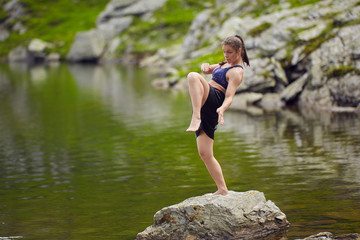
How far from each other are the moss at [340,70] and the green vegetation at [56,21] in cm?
11526

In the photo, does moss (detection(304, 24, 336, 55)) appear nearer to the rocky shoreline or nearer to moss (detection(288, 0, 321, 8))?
the rocky shoreline

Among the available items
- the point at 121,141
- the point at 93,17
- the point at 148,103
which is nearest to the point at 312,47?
the point at 148,103

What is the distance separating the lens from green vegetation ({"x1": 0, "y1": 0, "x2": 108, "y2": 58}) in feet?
522

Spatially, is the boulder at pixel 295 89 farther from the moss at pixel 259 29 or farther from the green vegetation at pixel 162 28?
the green vegetation at pixel 162 28

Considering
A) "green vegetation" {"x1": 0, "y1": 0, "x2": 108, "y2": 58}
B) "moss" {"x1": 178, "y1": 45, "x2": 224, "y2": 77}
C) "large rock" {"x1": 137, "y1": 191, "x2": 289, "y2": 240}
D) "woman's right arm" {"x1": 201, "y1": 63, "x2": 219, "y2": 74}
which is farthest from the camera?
"green vegetation" {"x1": 0, "y1": 0, "x2": 108, "y2": 58}

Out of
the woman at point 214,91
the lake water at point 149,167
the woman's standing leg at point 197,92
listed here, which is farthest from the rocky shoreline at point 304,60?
the woman's standing leg at point 197,92

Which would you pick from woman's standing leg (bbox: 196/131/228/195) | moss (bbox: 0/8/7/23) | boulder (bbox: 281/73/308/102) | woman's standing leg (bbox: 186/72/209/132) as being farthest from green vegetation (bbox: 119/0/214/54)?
woman's standing leg (bbox: 186/72/209/132)

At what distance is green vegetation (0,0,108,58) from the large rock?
13731cm

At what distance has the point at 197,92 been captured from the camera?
1048 cm

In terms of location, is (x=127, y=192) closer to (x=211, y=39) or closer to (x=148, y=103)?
(x=148, y=103)

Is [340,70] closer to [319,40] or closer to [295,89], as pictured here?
[295,89]

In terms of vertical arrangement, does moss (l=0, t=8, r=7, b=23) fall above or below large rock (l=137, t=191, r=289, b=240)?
above

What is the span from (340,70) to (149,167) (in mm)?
22243

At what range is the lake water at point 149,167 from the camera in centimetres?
1301
